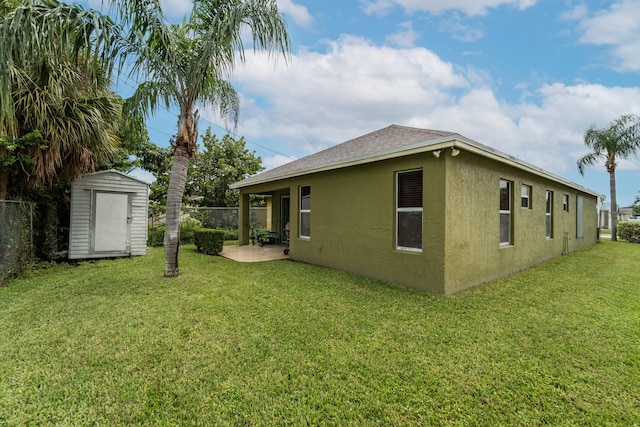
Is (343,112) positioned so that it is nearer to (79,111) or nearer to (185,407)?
(79,111)

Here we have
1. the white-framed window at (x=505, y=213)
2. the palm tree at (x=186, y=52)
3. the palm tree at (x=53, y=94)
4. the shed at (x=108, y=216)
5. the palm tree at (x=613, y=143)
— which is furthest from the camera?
the palm tree at (x=613, y=143)

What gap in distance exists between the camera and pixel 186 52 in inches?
240

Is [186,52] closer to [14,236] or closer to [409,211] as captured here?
[14,236]

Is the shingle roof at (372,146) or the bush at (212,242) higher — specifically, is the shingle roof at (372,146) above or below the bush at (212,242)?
above

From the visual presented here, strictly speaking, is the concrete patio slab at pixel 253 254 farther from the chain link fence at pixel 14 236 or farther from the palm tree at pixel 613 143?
the palm tree at pixel 613 143

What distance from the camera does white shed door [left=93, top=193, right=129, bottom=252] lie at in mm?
8500

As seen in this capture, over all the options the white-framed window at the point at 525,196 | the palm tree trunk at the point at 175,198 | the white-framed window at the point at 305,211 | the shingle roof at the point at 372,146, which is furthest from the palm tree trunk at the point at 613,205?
the palm tree trunk at the point at 175,198

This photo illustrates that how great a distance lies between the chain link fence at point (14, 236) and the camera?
5.85 metres

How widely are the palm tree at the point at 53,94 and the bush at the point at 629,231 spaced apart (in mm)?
23487

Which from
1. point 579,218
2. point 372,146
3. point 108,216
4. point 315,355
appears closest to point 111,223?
point 108,216

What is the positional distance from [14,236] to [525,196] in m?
12.6

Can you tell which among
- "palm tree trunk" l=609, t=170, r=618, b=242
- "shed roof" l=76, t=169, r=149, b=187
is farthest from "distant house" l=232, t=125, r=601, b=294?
"palm tree trunk" l=609, t=170, r=618, b=242

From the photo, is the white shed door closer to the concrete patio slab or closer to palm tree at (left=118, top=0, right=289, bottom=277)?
the concrete patio slab

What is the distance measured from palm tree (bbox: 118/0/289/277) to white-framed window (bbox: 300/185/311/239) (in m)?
3.59
